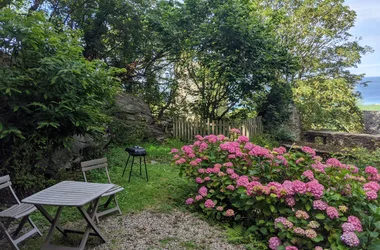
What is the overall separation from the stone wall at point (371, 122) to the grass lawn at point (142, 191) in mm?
9615

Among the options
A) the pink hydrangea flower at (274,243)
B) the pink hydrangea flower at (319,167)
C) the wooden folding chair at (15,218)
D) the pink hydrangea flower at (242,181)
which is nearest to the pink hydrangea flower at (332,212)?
the pink hydrangea flower at (274,243)

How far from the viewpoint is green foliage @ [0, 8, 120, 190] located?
366 centimetres

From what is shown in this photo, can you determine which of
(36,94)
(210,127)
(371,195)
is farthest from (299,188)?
(210,127)

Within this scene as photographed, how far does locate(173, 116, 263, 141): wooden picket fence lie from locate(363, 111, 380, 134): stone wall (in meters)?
5.79

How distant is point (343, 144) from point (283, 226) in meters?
7.70

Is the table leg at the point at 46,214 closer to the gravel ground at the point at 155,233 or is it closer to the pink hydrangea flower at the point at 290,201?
the gravel ground at the point at 155,233

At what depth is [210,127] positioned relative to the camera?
28.2 feet

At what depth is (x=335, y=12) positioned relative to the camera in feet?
39.4

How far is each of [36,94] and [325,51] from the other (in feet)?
41.1

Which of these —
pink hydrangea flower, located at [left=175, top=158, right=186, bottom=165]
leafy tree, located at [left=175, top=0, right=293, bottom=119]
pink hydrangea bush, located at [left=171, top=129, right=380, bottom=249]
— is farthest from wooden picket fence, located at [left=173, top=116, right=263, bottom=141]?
pink hydrangea flower, located at [left=175, top=158, right=186, bottom=165]

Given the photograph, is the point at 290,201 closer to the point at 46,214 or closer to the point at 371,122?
the point at 46,214

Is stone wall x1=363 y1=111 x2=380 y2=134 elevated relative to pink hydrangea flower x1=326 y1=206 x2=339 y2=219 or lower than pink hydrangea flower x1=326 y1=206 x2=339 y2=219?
elevated

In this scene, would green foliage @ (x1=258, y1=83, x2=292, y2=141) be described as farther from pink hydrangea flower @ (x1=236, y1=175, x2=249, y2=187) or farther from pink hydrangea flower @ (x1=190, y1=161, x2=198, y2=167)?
pink hydrangea flower @ (x1=236, y1=175, x2=249, y2=187)

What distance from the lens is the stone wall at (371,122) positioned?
11.4 m
